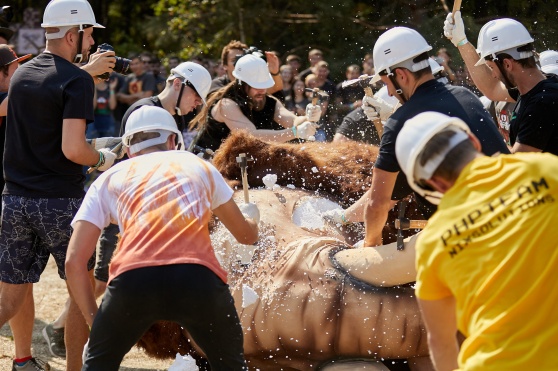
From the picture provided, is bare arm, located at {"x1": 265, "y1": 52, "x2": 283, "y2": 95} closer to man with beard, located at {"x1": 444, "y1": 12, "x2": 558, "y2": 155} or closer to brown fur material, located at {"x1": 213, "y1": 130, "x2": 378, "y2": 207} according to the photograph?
brown fur material, located at {"x1": 213, "y1": 130, "x2": 378, "y2": 207}

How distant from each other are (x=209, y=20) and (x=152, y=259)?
12816 millimetres

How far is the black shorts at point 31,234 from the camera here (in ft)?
15.9

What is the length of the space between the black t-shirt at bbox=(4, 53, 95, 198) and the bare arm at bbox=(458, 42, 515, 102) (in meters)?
2.49

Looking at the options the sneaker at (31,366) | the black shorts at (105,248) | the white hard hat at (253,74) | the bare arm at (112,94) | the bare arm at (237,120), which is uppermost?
the white hard hat at (253,74)

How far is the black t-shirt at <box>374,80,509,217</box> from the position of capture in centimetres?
420

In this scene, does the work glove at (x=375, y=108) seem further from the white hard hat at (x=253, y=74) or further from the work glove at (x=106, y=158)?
the work glove at (x=106, y=158)

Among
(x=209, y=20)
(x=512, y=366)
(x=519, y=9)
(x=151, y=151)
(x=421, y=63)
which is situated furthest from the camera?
(x=209, y=20)

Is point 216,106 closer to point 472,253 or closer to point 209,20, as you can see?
point 472,253

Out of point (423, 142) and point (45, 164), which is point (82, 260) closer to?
point (45, 164)

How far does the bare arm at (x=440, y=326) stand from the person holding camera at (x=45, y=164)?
2.58 m

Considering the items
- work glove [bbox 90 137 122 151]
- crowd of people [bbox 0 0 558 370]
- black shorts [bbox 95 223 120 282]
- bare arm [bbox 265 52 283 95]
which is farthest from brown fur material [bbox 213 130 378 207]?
bare arm [bbox 265 52 283 95]

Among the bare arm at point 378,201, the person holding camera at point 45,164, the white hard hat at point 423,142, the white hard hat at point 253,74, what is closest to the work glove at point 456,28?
the white hard hat at point 253,74

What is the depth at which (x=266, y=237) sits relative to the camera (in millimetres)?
5020

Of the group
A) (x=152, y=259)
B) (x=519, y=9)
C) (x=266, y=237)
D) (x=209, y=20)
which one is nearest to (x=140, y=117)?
(x=152, y=259)
